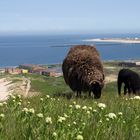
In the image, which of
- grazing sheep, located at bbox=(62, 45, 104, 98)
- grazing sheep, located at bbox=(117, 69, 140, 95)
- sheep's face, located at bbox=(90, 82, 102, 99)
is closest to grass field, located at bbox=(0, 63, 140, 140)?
grazing sheep, located at bbox=(62, 45, 104, 98)

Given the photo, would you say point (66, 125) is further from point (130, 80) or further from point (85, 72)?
point (130, 80)

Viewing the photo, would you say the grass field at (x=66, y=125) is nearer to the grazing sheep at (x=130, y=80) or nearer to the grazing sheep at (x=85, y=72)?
the grazing sheep at (x=85, y=72)

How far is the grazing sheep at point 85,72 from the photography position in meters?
15.9

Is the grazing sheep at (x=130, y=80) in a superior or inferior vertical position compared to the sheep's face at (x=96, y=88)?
inferior

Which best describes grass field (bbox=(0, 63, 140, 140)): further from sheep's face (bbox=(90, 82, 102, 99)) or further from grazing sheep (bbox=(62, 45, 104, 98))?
sheep's face (bbox=(90, 82, 102, 99))

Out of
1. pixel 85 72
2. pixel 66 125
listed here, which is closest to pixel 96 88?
pixel 85 72

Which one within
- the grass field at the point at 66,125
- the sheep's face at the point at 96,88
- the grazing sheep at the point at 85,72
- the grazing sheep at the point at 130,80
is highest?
the grass field at the point at 66,125

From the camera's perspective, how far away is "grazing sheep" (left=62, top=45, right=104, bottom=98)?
15.9m

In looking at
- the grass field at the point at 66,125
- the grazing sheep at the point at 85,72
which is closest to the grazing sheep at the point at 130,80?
the grazing sheep at the point at 85,72

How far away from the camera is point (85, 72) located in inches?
625

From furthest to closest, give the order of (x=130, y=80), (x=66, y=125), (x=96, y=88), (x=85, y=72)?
(x=130, y=80) → (x=96, y=88) → (x=85, y=72) → (x=66, y=125)

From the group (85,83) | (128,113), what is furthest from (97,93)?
(128,113)

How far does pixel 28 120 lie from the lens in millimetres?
5293

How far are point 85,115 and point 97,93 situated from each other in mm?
10029
